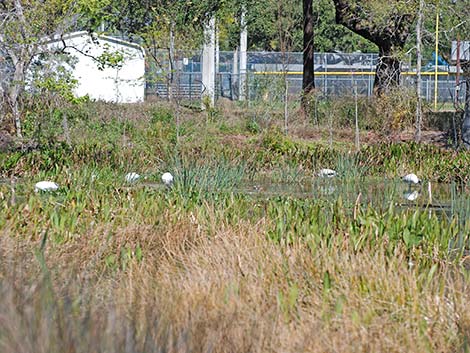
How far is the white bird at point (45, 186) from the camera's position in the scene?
1111cm

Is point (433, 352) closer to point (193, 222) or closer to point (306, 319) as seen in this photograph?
point (306, 319)

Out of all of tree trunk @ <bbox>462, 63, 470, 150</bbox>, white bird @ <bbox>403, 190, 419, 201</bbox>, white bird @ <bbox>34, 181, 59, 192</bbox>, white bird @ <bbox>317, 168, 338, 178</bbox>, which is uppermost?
tree trunk @ <bbox>462, 63, 470, 150</bbox>

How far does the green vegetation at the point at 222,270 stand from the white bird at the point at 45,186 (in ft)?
0.54

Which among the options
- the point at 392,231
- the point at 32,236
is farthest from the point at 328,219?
the point at 32,236

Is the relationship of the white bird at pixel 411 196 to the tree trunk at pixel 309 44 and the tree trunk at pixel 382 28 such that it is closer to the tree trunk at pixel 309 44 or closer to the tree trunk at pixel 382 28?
the tree trunk at pixel 382 28

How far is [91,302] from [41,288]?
31 cm

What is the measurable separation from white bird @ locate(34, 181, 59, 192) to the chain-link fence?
8532mm

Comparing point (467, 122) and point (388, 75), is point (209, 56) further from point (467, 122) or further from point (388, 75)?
point (467, 122)

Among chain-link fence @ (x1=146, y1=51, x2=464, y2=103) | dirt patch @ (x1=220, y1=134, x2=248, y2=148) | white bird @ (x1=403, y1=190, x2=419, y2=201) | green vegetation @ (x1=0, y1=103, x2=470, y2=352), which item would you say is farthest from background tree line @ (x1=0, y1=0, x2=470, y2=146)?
white bird @ (x1=403, y1=190, x2=419, y2=201)

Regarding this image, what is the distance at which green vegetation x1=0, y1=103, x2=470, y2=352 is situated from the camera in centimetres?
464

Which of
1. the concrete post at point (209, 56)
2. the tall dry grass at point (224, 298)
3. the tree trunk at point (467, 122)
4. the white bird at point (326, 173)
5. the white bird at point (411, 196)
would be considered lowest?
the tall dry grass at point (224, 298)

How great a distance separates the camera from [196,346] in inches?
181

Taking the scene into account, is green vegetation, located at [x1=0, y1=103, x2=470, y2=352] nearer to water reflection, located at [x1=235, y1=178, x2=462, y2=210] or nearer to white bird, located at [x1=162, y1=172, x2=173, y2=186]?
water reflection, located at [x1=235, y1=178, x2=462, y2=210]

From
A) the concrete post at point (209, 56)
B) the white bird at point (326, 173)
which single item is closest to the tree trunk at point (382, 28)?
the concrete post at point (209, 56)
